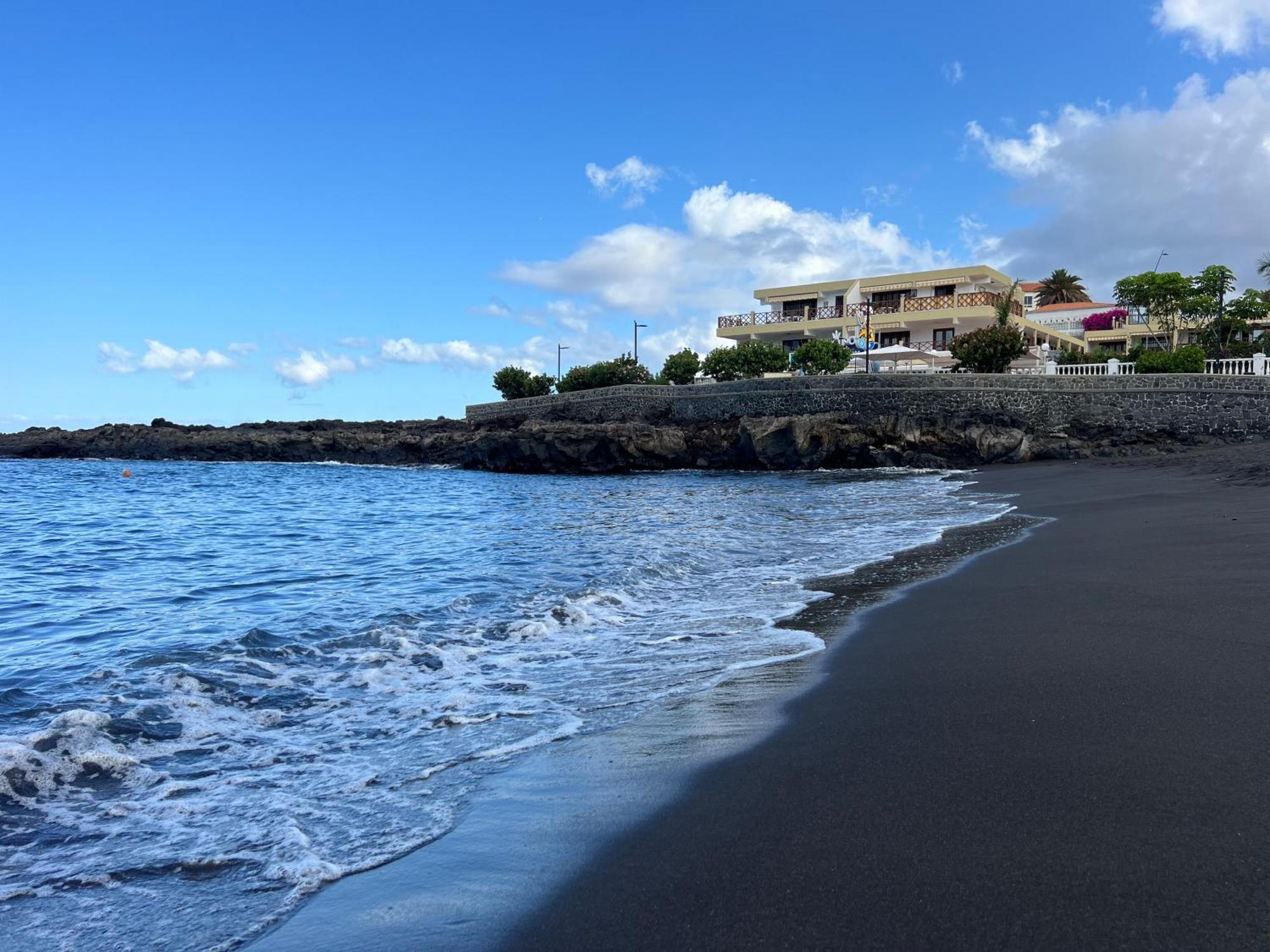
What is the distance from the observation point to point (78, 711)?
17.3ft

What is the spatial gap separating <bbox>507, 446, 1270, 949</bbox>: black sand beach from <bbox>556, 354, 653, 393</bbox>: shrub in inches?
1938

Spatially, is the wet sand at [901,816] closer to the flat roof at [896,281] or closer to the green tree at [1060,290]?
the flat roof at [896,281]

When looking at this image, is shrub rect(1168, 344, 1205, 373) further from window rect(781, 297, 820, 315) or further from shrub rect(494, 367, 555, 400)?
shrub rect(494, 367, 555, 400)

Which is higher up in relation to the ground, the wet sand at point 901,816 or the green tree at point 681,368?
the green tree at point 681,368

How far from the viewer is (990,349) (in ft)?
128

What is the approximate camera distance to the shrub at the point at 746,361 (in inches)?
1906

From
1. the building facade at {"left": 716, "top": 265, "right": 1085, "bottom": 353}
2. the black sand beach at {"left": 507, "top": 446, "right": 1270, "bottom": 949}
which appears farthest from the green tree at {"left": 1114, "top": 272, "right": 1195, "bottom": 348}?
the black sand beach at {"left": 507, "top": 446, "right": 1270, "bottom": 949}

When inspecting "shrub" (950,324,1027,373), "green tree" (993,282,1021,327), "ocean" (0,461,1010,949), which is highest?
"green tree" (993,282,1021,327)

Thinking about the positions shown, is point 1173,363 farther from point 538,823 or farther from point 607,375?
point 538,823


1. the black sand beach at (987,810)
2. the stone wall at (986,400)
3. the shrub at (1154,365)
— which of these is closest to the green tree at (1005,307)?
the shrub at (1154,365)

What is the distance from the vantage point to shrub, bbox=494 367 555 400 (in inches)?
2462

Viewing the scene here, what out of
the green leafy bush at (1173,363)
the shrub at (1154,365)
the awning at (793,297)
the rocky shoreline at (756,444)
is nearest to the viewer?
the rocky shoreline at (756,444)

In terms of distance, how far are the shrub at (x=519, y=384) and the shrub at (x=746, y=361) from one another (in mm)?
17199

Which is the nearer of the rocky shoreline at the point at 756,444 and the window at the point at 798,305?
the rocky shoreline at the point at 756,444
